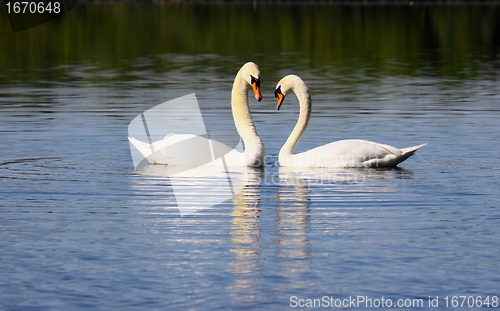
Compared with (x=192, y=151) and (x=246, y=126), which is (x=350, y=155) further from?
(x=192, y=151)

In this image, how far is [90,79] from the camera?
31.7 metres

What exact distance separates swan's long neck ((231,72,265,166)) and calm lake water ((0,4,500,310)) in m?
0.32

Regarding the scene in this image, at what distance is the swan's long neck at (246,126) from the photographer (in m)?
14.2

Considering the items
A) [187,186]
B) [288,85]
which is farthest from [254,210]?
[288,85]

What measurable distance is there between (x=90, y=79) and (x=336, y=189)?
811 inches

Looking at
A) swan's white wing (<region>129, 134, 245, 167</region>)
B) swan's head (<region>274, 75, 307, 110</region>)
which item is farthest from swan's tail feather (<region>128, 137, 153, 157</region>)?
swan's head (<region>274, 75, 307, 110</region>)

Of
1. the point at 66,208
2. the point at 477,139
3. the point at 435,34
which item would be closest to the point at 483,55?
Answer: the point at 435,34

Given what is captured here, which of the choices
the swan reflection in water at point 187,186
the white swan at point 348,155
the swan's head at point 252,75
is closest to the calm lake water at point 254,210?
the swan reflection in water at point 187,186

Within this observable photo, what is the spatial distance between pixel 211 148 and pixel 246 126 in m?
0.98

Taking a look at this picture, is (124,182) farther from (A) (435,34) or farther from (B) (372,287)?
(A) (435,34)

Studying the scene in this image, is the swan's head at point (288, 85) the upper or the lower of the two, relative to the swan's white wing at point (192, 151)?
upper

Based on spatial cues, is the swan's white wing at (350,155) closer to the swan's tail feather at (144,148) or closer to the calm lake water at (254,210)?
the calm lake water at (254,210)

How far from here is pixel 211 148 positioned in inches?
548

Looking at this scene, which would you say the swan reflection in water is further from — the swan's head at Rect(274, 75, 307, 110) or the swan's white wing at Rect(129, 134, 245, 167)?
the swan's head at Rect(274, 75, 307, 110)
